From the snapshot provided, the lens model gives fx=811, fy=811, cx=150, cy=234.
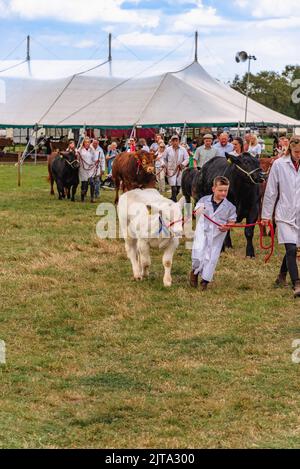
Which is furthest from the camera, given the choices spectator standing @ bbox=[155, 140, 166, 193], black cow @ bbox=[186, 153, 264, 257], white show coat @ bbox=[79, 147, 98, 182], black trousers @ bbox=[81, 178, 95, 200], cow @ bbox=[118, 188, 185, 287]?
black trousers @ bbox=[81, 178, 95, 200]

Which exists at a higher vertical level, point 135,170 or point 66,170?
→ point 135,170

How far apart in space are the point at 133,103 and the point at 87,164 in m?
15.9

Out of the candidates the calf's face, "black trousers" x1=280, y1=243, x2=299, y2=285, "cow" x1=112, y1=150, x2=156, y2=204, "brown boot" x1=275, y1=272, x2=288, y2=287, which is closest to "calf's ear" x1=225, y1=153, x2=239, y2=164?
"brown boot" x1=275, y1=272, x2=288, y2=287

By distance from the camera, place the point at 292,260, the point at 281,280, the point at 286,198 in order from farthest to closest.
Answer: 1. the point at 281,280
2. the point at 292,260
3. the point at 286,198

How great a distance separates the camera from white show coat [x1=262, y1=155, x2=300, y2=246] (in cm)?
956

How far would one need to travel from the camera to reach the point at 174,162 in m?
18.8

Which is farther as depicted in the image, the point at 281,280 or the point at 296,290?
the point at 281,280

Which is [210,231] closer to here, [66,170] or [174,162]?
[174,162]

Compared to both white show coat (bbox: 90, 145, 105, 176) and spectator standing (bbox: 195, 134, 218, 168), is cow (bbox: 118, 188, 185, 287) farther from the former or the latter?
white show coat (bbox: 90, 145, 105, 176)

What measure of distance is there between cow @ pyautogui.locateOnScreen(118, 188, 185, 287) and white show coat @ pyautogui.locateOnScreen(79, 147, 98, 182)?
10929 mm

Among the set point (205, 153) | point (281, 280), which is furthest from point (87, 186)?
point (281, 280)

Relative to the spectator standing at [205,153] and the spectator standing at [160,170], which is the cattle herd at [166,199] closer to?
the spectator standing at [205,153]

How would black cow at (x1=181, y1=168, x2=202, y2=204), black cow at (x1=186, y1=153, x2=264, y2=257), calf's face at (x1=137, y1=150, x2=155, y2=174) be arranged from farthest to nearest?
1. calf's face at (x1=137, y1=150, x2=155, y2=174)
2. black cow at (x1=181, y1=168, x2=202, y2=204)
3. black cow at (x1=186, y1=153, x2=264, y2=257)
